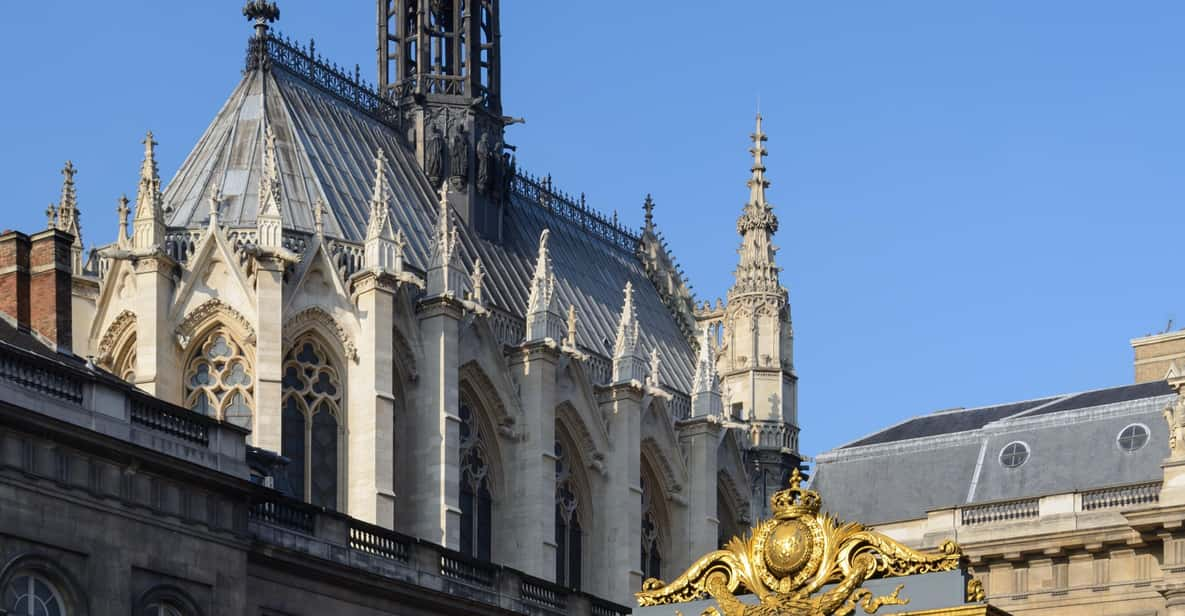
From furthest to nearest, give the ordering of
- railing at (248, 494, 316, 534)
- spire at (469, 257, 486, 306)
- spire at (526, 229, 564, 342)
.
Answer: spire at (526, 229, 564, 342) → spire at (469, 257, 486, 306) → railing at (248, 494, 316, 534)

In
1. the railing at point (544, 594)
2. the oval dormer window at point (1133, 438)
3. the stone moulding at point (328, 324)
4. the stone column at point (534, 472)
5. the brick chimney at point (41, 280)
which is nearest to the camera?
the brick chimney at point (41, 280)

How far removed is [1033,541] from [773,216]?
3177 cm

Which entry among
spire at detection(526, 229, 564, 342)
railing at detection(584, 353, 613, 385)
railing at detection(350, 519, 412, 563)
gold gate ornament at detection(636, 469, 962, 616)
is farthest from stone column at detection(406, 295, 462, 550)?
gold gate ornament at detection(636, 469, 962, 616)

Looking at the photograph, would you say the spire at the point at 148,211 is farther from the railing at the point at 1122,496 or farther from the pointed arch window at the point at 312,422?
the railing at the point at 1122,496

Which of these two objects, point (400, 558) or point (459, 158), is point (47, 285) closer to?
point (400, 558)

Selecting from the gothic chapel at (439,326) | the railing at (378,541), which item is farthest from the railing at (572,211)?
the railing at (378,541)

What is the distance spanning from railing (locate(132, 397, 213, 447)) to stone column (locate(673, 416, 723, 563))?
3544cm

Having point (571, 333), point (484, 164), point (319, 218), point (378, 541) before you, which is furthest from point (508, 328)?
point (378, 541)

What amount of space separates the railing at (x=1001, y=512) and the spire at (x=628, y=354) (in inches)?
711

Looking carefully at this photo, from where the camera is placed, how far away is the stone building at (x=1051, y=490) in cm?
4975

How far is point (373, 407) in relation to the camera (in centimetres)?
5803

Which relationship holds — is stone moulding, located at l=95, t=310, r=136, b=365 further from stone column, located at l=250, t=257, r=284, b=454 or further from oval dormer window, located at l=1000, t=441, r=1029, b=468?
oval dormer window, located at l=1000, t=441, r=1029, b=468

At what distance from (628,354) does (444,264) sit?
946cm

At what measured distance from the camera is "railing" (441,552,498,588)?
45.4 m
